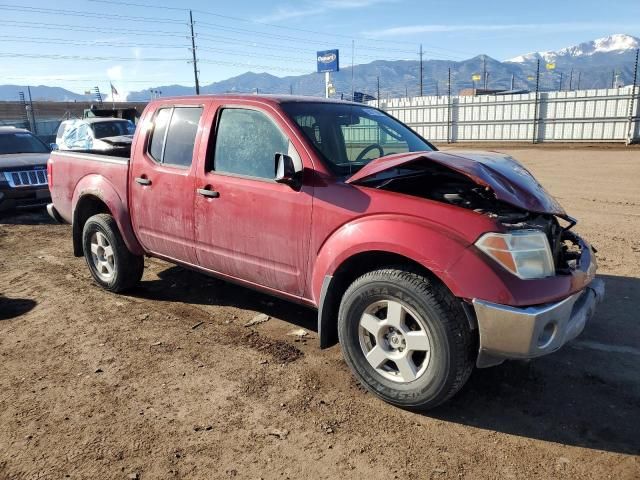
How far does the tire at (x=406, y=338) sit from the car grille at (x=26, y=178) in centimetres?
831

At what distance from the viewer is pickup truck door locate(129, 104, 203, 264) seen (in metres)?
4.32

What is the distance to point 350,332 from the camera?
3.27 metres

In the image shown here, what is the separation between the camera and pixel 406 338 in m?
3.03

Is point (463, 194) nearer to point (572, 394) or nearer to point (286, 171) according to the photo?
point (286, 171)

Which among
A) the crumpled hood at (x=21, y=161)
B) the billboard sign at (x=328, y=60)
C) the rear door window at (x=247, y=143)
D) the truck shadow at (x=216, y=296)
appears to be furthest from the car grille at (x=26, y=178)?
the billboard sign at (x=328, y=60)

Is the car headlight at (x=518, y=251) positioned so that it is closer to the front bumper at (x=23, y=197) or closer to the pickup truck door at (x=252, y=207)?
the pickup truck door at (x=252, y=207)

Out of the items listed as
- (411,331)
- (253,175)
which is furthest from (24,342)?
(411,331)

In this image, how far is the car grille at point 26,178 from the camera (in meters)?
9.23

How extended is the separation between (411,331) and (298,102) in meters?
2.01

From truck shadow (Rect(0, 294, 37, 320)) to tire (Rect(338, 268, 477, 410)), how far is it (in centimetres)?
339

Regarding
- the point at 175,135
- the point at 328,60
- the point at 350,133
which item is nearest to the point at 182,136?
the point at 175,135

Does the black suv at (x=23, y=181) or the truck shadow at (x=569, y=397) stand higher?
the black suv at (x=23, y=181)

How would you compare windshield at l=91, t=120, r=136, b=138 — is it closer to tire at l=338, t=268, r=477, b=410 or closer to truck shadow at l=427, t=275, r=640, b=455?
tire at l=338, t=268, r=477, b=410

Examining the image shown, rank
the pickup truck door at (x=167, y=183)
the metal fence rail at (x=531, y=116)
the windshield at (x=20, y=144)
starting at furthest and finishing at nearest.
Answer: the metal fence rail at (x=531, y=116) → the windshield at (x=20, y=144) → the pickup truck door at (x=167, y=183)
